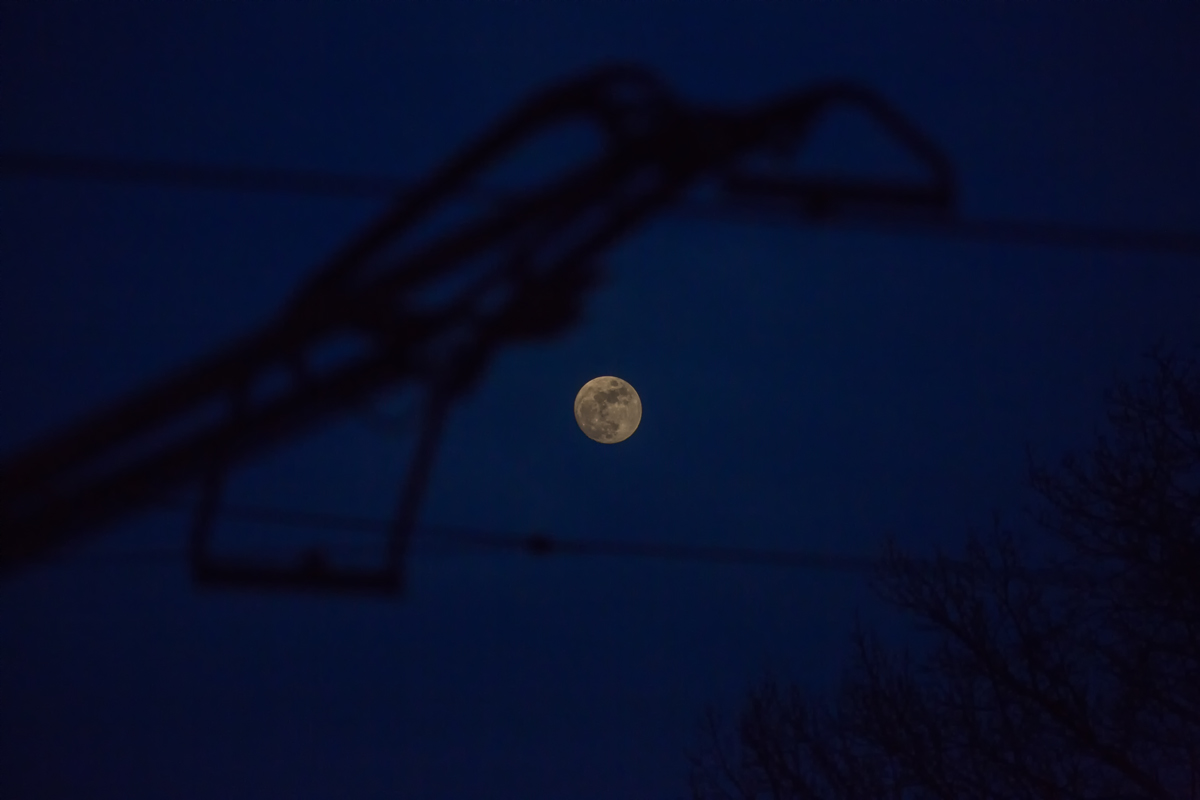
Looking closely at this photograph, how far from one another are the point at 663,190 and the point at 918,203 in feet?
2.96

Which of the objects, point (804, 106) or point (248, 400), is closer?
point (804, 106)

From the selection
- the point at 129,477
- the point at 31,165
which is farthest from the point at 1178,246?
the point at 31,165

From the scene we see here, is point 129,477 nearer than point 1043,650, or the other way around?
point 129,477

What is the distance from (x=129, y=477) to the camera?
471cm

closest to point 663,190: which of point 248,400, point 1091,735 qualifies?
point 248,400

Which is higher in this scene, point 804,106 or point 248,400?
point 804,106

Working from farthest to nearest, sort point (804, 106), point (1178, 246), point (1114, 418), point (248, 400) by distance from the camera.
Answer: point (1114, 418), point (1178, 246), point (248, 400), point (804, 106)

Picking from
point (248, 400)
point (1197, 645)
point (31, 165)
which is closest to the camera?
Answer: point (248, 400)

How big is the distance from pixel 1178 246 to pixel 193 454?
4.87 metres

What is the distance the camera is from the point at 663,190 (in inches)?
161

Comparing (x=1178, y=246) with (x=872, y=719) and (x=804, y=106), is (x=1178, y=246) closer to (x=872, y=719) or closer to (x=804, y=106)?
(x=804, y=106)

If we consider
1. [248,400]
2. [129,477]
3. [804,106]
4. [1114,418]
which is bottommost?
[129,477]

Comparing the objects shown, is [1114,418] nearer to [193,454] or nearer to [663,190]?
[663,190]

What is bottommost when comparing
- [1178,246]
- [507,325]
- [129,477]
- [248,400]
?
[129,477]
